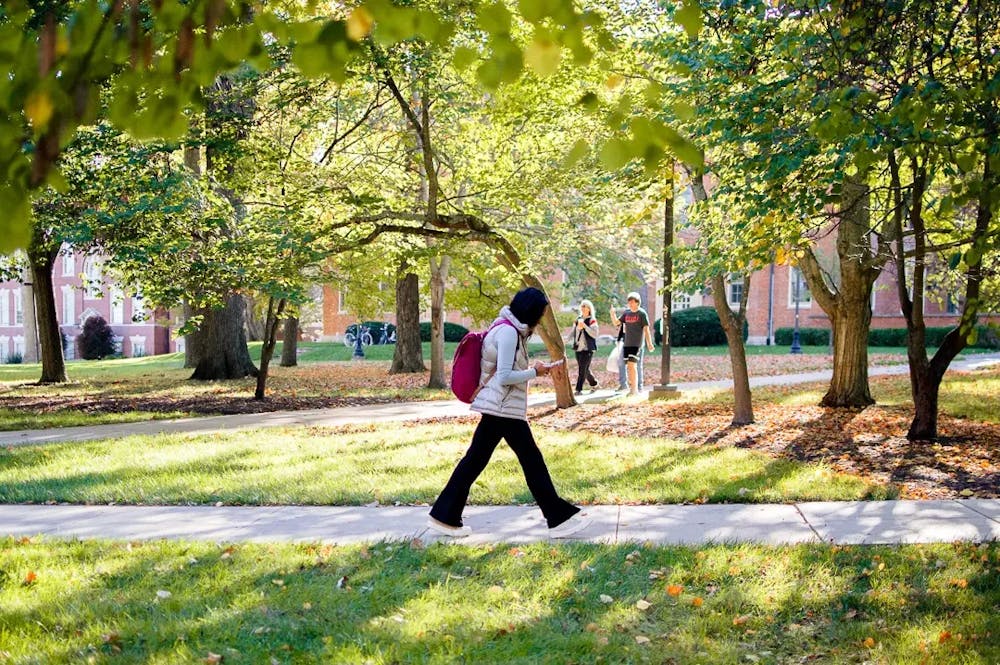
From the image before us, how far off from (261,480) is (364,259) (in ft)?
50.6

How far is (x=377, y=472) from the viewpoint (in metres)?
9.32

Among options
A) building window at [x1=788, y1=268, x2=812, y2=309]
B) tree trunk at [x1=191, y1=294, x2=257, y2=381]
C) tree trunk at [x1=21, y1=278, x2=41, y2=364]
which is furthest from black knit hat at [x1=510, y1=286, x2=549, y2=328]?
tree trunk at [x1=21, y1=278, x2=41, y2=364]

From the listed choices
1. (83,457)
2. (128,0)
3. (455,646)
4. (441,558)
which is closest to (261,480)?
(83,457)

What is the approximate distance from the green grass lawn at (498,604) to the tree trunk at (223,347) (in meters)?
17.4

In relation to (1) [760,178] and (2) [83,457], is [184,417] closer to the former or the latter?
Answer: (2) [83,457]

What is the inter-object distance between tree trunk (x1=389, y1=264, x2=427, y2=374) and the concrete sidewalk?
57.4ft

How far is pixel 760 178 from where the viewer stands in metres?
8.05

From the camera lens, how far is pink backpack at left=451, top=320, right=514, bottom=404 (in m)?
6.47

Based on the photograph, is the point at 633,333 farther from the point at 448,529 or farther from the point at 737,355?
the point at 448,529

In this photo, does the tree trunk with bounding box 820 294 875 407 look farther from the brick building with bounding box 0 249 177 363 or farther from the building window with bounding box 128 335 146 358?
the building window with bounding box 128 335 146 358

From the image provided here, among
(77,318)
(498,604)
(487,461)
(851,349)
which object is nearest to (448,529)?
(487,461)

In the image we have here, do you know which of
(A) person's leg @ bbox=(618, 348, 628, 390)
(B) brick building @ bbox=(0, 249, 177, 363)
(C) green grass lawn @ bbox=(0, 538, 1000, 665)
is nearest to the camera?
(C) green grass lawn @ bbox=(0, 538, 1000, 665)

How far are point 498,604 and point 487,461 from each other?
148cm

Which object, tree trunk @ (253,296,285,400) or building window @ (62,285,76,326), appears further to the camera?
building window @ (62,285,76,326)
